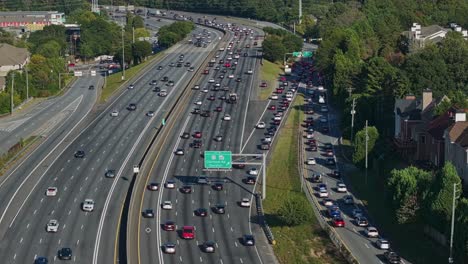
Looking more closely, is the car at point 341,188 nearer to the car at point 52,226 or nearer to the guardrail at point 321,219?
the guardrail at point 321,219

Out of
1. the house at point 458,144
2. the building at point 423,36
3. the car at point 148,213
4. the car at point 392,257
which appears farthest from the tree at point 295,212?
the building at point 423,36

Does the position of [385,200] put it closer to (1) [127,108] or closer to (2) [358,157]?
(2) [358,157]

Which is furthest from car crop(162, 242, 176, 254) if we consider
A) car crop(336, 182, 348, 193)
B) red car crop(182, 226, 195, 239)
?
car crop(336, 182, 348, 193)

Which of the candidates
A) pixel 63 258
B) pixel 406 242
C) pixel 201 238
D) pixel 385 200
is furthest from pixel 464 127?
pixel 63 258

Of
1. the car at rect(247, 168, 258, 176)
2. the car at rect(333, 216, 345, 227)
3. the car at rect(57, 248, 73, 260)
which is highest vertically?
the car at rect(333, 216, 345, 227)

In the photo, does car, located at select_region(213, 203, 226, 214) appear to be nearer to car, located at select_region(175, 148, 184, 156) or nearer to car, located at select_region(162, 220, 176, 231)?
car, located at select_region(162, 220, 176, 231)

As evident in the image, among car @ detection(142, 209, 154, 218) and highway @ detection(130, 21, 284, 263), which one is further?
car @ detection(142, 209, 154, 218)
